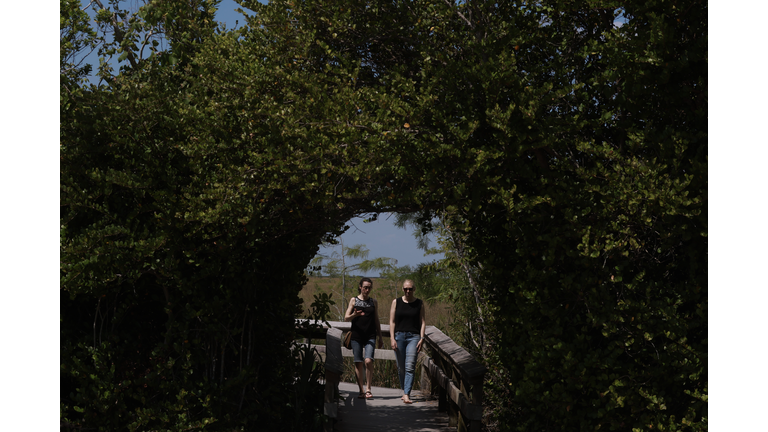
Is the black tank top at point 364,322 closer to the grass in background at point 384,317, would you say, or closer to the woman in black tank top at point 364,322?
the woman in black tank top at point 364,322

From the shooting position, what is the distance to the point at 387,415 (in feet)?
26.5

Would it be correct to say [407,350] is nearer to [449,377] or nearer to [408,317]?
[408,317]

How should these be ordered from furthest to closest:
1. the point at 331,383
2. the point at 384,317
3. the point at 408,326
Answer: the point at 384,317, the point at 408,326, the point at 331,383

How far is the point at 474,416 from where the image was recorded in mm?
6301

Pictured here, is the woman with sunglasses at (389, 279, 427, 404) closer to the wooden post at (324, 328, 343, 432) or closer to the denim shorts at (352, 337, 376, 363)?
the denim shorts at (352, 337, 376, 363)

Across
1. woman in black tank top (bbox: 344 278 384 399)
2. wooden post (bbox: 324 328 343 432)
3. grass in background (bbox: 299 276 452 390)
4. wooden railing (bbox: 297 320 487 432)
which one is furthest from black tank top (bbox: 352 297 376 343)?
wooden post (bbox: 324 328 343 432)

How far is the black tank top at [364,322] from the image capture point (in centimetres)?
802

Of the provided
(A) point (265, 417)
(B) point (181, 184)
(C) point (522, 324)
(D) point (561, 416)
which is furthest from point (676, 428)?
(B) point (181, 184)

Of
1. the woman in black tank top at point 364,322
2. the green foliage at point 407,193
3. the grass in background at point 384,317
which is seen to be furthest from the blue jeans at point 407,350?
the green foliage at point 407,193

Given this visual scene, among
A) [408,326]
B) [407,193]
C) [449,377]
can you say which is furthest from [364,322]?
[407,193]

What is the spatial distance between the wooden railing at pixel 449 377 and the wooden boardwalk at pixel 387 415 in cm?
23

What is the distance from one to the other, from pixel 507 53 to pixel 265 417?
4.29 meters

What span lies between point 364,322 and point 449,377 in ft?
4.52

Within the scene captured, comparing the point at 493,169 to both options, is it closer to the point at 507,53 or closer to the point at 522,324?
the point at 507,53
